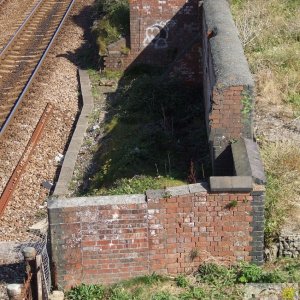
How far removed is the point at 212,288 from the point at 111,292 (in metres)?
1.16

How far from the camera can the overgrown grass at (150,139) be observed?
9.19m

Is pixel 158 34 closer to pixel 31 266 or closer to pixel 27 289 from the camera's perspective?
pixel 31 266

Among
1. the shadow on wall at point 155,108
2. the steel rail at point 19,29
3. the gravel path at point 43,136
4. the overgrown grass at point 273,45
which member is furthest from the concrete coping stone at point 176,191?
the steel rail at point 19,29

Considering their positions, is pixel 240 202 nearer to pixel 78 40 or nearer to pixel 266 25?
pixel 266 25

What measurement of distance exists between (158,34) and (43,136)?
443 centimetres

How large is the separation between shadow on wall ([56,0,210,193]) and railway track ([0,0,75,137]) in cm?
122

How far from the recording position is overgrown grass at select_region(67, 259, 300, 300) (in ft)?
23.0

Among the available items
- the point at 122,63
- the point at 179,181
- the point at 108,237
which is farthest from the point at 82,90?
the point at 108,237

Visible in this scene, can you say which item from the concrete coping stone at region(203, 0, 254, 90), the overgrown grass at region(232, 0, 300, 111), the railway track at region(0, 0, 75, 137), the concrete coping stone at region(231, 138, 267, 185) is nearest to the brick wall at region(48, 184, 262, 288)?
the concrete coping stone at region(231, 138, 267, 185)

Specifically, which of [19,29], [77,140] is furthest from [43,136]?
[19,29]

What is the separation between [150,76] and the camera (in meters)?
14.9

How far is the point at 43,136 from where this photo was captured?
12703 mm

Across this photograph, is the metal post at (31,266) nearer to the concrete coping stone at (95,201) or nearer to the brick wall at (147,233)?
the brick wall at (147,233)

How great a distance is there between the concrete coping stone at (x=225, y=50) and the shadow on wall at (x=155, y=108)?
4.32 ft
